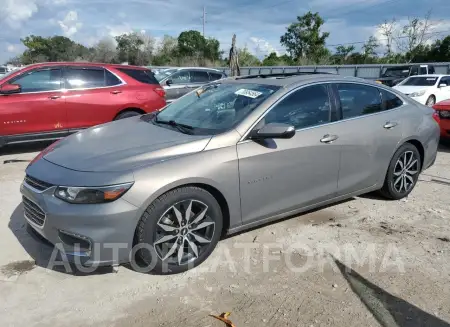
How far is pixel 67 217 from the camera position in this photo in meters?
2.83

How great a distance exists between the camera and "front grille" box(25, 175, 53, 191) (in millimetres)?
3011

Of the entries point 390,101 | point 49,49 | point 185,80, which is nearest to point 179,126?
point 390,101

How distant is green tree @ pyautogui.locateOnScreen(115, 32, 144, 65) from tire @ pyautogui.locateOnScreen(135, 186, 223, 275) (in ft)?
168

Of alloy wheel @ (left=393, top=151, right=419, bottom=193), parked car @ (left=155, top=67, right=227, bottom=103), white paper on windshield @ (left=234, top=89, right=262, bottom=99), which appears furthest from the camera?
parked car @ (left=155, top=67, right=227, bottom=103)

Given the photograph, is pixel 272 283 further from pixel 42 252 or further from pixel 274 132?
pixel 42 252

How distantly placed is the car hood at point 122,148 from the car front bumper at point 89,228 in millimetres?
303

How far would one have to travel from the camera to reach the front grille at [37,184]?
301 cm

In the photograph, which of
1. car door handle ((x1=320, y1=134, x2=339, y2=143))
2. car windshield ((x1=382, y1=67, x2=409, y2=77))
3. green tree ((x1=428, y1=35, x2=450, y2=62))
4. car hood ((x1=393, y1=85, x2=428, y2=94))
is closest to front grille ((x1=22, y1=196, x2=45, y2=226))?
car door handle ((x1=320, y1=134, x2=339, y2=143))

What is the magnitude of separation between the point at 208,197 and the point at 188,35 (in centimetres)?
5864

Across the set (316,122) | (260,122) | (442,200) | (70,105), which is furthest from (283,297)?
(70,105)

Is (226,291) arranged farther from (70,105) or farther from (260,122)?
(70,105)

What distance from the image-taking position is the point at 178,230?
314cm

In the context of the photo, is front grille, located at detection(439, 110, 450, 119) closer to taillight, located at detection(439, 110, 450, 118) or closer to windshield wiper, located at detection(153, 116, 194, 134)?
taillight, located at detection(439, 110, 450, 118)

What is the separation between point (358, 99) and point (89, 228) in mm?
3068
